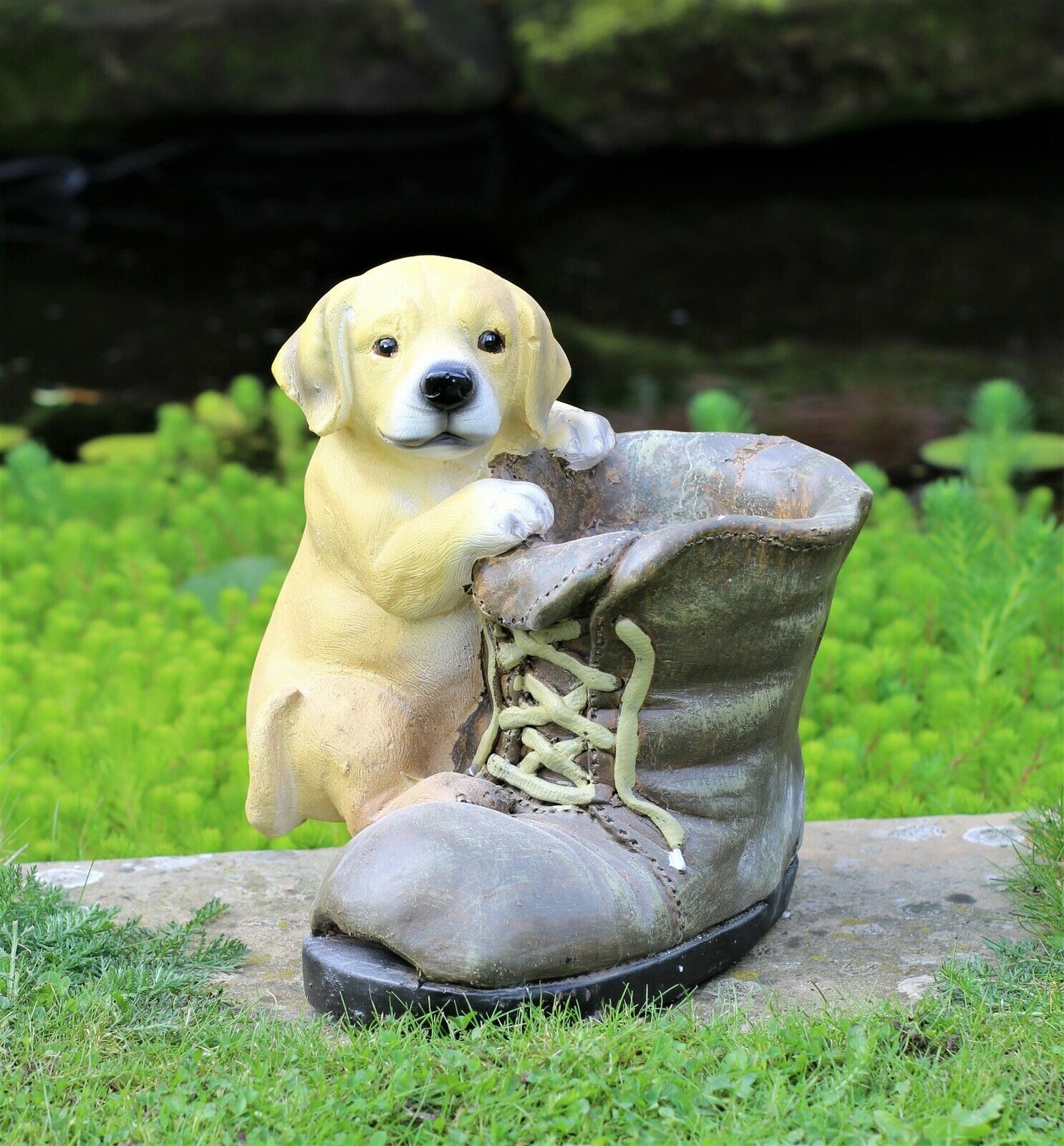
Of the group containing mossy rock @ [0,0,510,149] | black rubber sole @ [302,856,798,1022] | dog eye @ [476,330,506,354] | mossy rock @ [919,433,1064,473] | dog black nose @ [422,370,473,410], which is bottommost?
black rubber sole @ [302,856,798,1022]

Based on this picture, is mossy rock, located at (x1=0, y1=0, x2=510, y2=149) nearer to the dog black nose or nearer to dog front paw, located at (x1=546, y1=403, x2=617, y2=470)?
dog front paw, located at (x1=546, y1=403, x2=617, y2=470)

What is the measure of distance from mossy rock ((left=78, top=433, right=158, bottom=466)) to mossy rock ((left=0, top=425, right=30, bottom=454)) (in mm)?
236

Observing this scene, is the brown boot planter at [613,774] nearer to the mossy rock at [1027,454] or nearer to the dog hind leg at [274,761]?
the dog hind leg at [274,761]

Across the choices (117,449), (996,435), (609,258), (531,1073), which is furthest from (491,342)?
(609,258)

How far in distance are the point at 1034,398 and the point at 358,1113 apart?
5031 mm

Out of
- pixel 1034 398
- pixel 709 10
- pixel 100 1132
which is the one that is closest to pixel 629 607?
pixel 100 1132

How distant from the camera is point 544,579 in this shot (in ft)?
5.41

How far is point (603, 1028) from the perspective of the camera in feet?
5.35

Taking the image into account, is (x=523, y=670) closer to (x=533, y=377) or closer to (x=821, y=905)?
(x=533, y=377)

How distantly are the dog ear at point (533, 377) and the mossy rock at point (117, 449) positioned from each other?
11.1 ft

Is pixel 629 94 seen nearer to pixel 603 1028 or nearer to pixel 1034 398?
pixel 1034 398

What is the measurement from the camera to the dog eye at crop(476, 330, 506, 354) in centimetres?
175

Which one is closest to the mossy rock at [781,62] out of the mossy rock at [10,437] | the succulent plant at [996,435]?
the mossy rock at [10,437]

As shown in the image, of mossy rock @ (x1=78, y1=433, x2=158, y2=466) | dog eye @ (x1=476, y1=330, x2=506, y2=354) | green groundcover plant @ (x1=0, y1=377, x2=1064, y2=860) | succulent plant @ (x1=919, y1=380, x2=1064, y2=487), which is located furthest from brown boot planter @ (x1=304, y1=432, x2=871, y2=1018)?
mossy rock @ (x1=78, y1=433, x2=158, y2=466)
